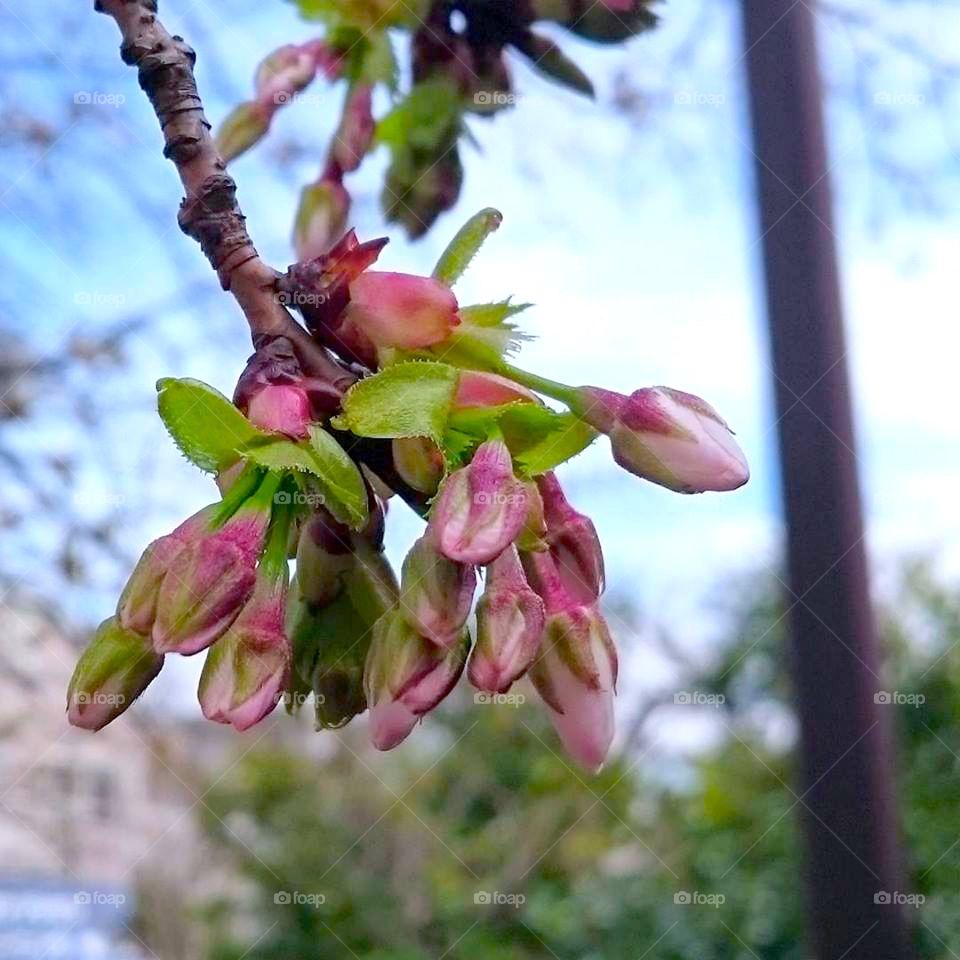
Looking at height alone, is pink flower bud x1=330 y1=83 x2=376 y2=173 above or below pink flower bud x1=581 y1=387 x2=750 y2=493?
below

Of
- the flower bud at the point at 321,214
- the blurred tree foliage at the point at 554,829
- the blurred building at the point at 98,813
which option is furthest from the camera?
the blurred tree foliage at the point at 554,829

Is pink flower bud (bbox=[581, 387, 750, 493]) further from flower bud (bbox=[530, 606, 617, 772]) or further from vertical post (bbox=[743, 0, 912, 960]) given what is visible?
vertical post (bbox=[743, 0, 912, 960])

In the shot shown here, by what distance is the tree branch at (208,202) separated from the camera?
350 mm

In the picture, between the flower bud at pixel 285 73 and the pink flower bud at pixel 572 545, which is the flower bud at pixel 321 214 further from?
the pink flower bud at pixel 572 545

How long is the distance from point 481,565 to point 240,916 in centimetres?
297

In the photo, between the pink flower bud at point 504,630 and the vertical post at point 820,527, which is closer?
the pink flower bud at point 504,630

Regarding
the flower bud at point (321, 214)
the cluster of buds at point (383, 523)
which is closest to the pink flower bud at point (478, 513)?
the cluster of buds at point (383, 523)

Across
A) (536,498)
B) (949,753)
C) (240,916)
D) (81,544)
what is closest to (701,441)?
(536,498)

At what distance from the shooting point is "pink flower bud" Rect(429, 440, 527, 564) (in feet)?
Answer: 1.00

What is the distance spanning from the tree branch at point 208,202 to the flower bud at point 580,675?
0.10 m

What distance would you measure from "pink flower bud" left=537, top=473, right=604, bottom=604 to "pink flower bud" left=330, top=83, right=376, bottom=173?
0.80ft

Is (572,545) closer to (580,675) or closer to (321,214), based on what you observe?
(580,675)

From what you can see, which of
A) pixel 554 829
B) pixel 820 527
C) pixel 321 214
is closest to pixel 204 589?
pixel 321 214

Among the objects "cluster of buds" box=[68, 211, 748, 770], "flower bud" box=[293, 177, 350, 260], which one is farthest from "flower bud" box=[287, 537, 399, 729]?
"flower bud" box=[293, 177, 350, 260]
